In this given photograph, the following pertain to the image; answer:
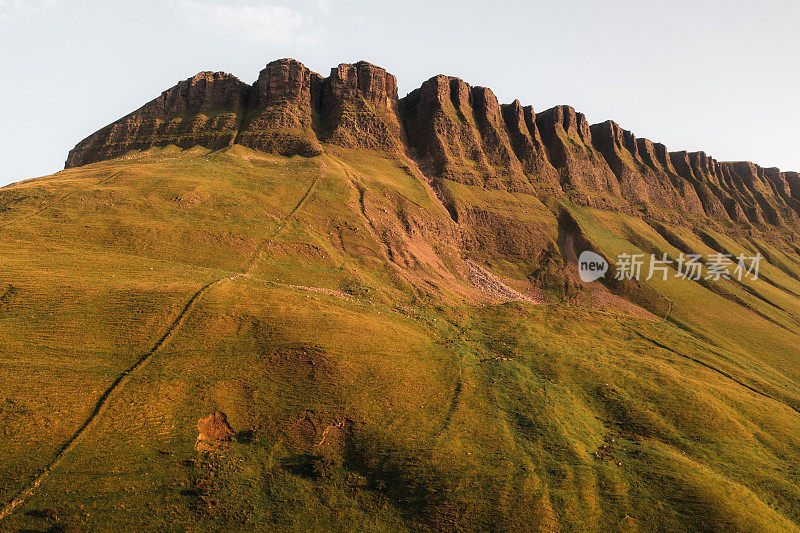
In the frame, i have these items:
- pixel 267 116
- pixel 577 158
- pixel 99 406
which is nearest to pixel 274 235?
pixel 99 406

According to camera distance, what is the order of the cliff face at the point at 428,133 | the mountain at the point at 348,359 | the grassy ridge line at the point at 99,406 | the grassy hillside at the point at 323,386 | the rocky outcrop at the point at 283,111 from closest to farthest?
the grassy ridge line at the point at 99,406, the grassy hillside at the point at 323,386, the mountain at the point at 348,359, the rocky outcrop at the point at 283,111, the cliff face at the point at 428,133

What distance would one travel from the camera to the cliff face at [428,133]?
96.2 metres

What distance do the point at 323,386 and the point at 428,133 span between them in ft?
299

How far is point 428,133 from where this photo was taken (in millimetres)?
108562

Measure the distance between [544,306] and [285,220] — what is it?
143 feet

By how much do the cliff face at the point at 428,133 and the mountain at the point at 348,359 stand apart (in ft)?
6.54

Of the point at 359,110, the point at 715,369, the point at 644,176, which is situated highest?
the point at 359,110

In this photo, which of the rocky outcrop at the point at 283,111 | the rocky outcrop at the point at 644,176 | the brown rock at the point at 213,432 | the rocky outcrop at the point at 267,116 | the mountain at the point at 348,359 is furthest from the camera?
the rocky outcrop at the point at 644,176

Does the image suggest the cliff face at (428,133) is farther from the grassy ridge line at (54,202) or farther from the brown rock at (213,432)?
the brown rock at (213,432)

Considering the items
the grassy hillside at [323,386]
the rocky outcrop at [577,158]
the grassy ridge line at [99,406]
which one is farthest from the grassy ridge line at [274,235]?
the rocky outcrop at [577,158]

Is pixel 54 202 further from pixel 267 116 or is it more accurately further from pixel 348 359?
pixel 267 116

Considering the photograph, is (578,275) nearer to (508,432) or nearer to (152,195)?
(508,432)

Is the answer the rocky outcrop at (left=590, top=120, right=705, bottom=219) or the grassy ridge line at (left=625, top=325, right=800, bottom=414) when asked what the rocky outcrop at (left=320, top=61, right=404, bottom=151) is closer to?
the grassy ridge line at (left=625, top=325, right=800, bottom=414)

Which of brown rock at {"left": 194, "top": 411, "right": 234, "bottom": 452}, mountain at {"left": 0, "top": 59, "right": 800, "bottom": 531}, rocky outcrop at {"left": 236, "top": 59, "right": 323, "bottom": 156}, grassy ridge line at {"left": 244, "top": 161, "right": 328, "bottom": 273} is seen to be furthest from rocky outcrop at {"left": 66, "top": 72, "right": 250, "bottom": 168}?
brown rock at {"left": 194, "top": 411, "right": 234, "bottom": 452}
